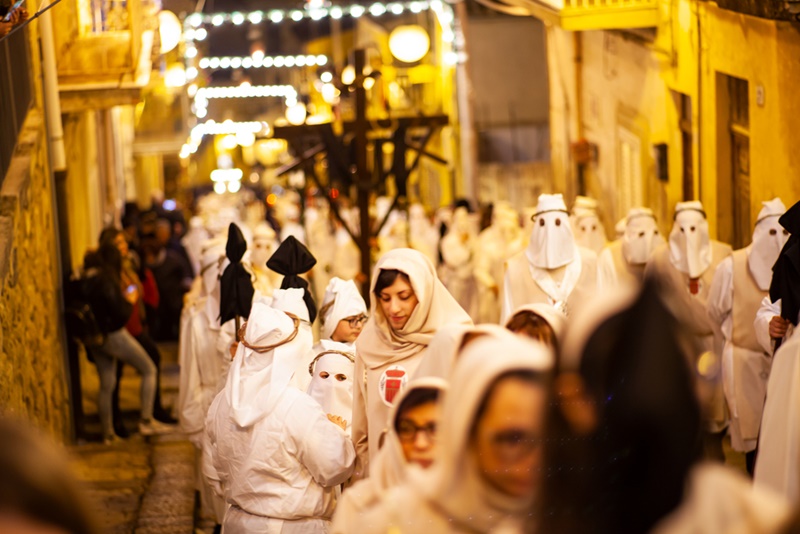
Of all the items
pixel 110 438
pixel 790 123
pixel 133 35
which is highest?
pixel 133 35

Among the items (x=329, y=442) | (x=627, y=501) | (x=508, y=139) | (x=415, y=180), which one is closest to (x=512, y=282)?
(x=329, y=442)

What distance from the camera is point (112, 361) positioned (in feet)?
42.3

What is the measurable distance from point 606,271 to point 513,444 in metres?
8.25

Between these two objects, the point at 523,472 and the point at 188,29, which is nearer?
the point at 523,472

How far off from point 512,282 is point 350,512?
6.57m

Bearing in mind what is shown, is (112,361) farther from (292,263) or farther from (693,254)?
(693,254)

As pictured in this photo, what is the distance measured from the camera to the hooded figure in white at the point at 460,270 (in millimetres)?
16812

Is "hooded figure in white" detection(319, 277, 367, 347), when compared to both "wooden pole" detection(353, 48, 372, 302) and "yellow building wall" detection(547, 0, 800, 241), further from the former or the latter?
"wooden pole" detection(353, 48, 372, 302)

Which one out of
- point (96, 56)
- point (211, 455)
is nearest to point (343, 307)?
point (211, 455)

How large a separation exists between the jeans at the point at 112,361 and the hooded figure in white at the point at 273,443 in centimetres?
619

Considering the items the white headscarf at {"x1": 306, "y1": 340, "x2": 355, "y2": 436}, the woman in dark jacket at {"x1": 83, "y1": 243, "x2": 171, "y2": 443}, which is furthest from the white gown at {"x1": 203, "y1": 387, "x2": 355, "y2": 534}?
the woman in dark jacket at {"x1": 83, "y1": 243, "x2": 171, "y2": 443}

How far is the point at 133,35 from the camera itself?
15.7 meters

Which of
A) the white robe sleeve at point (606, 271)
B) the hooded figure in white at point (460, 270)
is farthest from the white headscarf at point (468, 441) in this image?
the hooded figure in white at point (460, 270)

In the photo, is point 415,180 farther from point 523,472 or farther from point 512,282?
point 523,472
